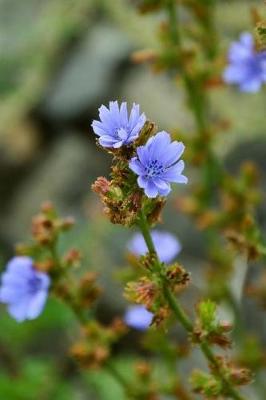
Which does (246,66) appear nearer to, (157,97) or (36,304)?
(36,304)

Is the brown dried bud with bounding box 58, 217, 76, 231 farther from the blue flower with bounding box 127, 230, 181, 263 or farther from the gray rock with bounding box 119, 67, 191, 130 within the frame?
the gray rock with bounding box 119, 67, 191, 130

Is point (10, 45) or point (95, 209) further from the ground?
point (10, 45)

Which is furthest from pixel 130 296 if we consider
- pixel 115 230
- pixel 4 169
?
pixel 4 169

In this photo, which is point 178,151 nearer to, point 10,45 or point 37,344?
point 37,344

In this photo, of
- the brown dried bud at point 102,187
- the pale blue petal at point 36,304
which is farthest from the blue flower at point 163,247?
the brown dried bud at point 102,187

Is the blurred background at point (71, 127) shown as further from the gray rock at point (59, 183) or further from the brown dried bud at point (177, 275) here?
the brown dried bud at point (177, 275)
